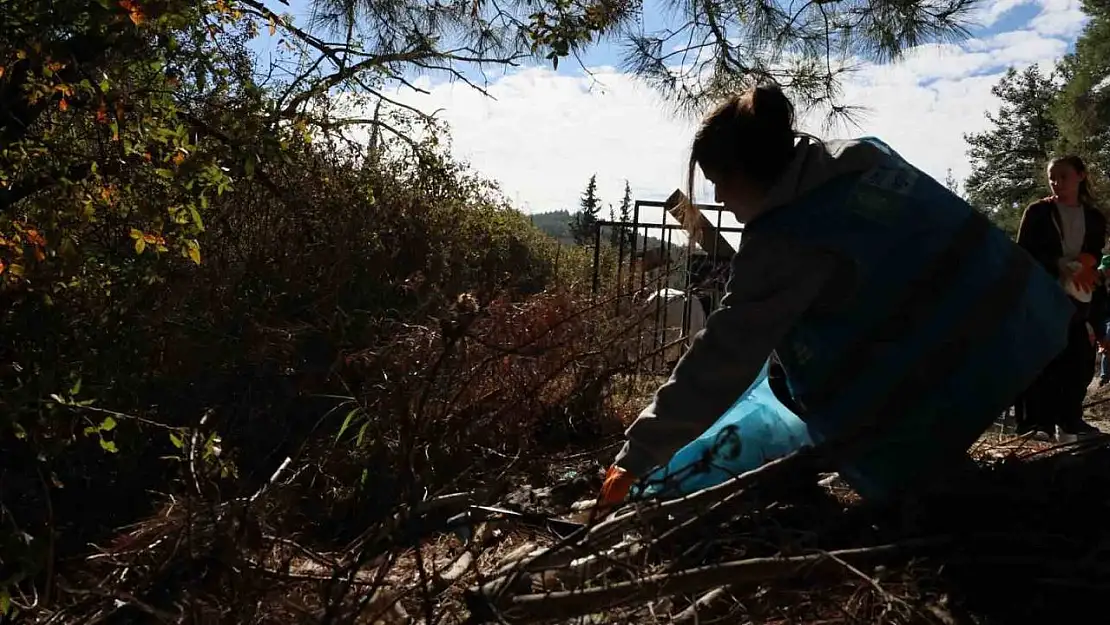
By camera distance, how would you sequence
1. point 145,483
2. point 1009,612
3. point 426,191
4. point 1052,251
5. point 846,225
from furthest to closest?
point 426,191, point 145,483, point 1052,251, point 846,225, point 1009,612

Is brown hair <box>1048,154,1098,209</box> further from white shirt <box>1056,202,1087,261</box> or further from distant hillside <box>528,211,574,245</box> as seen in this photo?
distant hillside <box>528,211,574,245</box>

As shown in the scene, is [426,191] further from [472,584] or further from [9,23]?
[472,584]

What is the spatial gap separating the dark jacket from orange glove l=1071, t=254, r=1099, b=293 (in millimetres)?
81

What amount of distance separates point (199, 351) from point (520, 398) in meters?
3.31

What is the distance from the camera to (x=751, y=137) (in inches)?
71.6

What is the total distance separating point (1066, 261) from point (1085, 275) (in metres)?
0.10

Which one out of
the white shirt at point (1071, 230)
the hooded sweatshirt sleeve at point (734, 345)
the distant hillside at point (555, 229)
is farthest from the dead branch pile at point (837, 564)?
the distant hillside at point (555, 229)

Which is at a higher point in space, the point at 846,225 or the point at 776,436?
the point at 846,225

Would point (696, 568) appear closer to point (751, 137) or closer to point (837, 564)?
point (837, 564)

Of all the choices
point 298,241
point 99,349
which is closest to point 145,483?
point 99,349

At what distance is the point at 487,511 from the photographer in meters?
1.58

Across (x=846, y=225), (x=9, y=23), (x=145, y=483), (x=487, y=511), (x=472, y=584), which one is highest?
(x=9, y=23)

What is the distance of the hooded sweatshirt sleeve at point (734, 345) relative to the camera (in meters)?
1.74

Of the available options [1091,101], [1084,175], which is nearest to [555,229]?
[1091,101]
